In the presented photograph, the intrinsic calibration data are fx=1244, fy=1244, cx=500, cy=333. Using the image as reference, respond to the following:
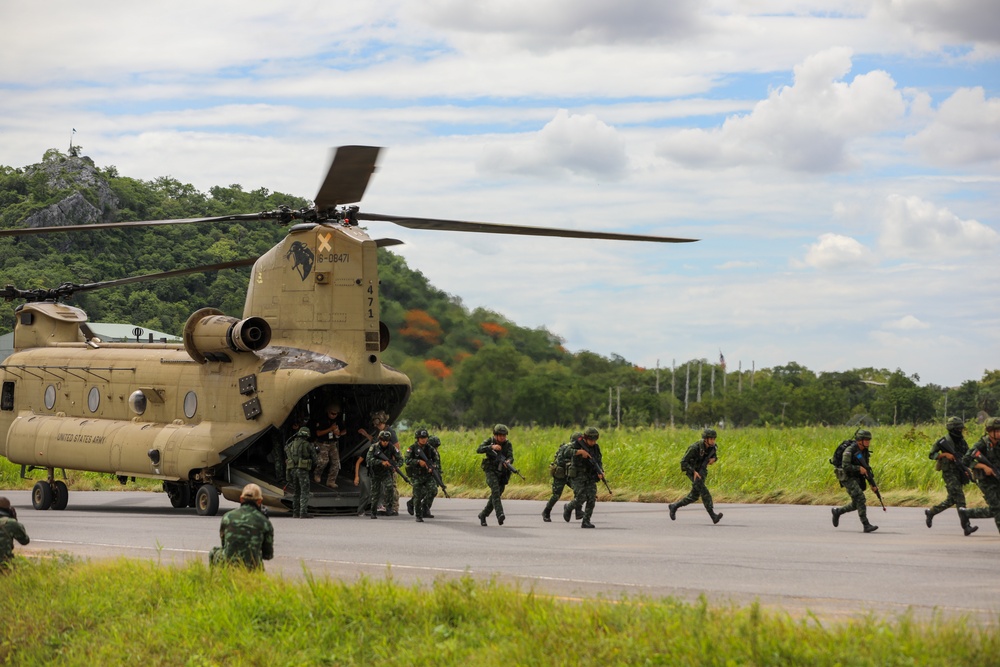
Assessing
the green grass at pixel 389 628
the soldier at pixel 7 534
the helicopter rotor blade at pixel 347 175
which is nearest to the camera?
Answer: the green grass at pixel 389 628

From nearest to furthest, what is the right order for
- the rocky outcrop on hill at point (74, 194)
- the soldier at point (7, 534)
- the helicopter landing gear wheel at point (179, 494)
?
1. the soldier at point (7, 534)
2. the helicopter landing gear wheel at point (179, 494)
3. the rocky outcrop on hill at point (74, 194)

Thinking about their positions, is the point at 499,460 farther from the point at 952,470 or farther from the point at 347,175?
the point at 952,470

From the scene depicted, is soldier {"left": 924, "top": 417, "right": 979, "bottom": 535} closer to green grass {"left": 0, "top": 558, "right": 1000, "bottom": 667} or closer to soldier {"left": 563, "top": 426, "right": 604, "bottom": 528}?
soldier {"left": 563, "top": 426, "right": 604, "bottom": 528}

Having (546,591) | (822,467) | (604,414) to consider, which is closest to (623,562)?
(546,591)

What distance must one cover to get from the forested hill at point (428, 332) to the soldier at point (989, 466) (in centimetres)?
2171

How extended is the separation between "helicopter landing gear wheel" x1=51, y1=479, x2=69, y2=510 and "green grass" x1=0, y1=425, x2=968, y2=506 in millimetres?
7793

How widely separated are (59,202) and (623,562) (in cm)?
6063

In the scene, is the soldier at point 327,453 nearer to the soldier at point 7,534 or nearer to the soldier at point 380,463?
the soldier at point 380,463

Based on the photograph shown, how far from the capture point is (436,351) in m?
38.0

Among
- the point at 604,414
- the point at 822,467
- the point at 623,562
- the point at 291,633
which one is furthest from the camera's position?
the point at 604,414

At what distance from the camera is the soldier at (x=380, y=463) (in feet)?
71.1

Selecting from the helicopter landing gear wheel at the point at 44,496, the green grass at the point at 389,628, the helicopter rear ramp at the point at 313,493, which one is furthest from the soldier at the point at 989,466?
the helicopter landing gear wheel at the point at 44,496

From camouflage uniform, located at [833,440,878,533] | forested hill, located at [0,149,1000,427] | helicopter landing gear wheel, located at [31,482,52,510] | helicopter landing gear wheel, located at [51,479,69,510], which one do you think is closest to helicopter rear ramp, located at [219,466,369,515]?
helicopter landing gear wheel, located at [51,479,69,510]

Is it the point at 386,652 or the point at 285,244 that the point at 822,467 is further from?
the point at 386,652
